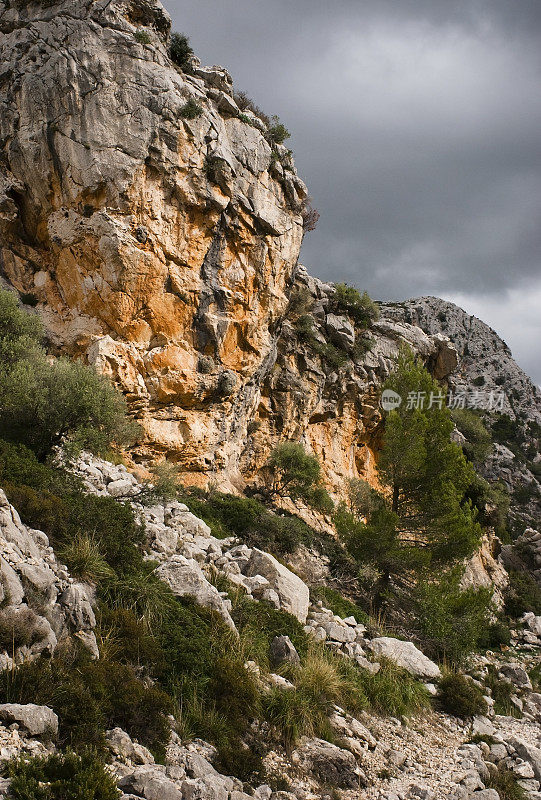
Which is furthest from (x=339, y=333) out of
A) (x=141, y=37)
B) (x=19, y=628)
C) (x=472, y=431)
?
(x=19, y=628)

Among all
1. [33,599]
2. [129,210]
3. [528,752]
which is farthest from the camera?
[129,210]

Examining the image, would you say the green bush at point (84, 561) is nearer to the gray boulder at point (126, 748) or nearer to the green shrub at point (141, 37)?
the gray boulder at point (126, 748)

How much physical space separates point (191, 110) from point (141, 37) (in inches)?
147

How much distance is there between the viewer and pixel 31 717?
13.1ft

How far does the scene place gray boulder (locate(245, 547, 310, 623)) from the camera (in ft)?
32.3

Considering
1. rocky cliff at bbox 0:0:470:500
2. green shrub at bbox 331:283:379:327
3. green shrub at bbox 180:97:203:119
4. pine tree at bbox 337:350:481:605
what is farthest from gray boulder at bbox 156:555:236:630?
green shrub at bbox 331:283:379:327

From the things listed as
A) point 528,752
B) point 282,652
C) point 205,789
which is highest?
point 282,652

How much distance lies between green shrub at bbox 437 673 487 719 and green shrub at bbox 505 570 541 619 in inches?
859

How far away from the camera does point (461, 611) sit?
13.8m

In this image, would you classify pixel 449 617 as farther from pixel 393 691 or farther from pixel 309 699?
pixel 309 699

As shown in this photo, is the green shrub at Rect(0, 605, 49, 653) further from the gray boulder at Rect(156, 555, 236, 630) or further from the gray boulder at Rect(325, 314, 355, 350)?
the gray boulder at Rect(325, 314, 355, 350)

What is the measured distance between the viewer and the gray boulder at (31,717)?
392 centimetres

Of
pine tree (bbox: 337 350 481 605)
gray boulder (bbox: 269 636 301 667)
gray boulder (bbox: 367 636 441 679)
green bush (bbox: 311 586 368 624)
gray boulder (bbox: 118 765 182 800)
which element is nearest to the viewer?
gray boulder (bbox: 118 765 182 800)

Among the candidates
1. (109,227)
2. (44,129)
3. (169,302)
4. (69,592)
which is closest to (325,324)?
(169,302)
